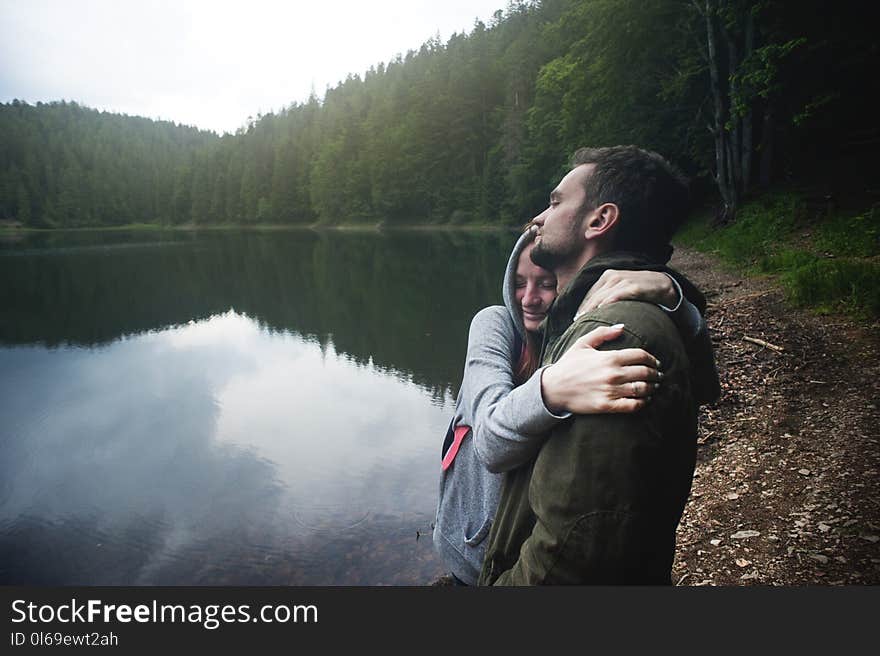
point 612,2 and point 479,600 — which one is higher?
point 612,2

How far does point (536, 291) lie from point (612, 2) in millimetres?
22980

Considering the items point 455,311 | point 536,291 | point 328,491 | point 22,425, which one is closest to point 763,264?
point 455,311

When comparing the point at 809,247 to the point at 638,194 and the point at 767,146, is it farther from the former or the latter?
the point at 638,194

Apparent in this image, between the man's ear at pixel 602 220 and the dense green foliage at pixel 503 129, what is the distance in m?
14.9

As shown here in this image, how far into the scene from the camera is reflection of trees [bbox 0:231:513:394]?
50.2 ft

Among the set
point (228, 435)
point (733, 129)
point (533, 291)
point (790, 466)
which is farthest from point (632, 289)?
point (733, 129)

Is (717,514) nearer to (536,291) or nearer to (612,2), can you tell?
(536,291)

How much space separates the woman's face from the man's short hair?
46 cm

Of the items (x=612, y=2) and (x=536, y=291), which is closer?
(x=536, y=291)

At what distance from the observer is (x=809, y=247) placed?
1305 cm

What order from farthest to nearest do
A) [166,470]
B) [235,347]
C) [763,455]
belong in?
[235,347] → [166,470] → [763,455]

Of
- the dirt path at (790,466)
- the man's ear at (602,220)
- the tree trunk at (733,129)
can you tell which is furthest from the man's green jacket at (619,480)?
the tree trunk at (733,129)

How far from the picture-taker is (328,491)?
7316 millimetres

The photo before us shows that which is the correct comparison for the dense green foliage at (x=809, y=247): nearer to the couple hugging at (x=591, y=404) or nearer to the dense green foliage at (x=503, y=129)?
the dense green foliage at (x=503, y=129)
